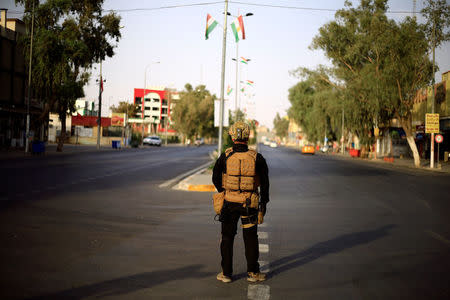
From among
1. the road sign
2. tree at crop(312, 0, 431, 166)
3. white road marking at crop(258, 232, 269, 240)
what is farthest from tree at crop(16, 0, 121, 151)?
white road marking at crop(258, 232, 269, 240)

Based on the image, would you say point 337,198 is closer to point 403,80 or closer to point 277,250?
point 277,250

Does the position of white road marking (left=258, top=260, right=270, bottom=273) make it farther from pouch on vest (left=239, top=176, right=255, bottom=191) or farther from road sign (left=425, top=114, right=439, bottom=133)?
road sign (left=425, top=114, right=439, bottom=133)

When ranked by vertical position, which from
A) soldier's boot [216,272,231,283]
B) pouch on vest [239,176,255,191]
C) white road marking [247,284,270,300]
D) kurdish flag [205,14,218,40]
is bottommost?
white road marking [247,284,270,300]

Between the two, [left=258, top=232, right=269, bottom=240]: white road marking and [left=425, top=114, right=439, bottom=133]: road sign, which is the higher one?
[left=425, top=114, right=439, bottom=133]: road sign

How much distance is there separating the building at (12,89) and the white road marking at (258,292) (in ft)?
131

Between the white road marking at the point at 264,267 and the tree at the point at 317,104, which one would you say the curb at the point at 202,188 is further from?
the tree at the point at 317,104

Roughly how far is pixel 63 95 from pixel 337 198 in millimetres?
30295

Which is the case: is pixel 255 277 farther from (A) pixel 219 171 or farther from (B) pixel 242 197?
(A) pixel 219 171

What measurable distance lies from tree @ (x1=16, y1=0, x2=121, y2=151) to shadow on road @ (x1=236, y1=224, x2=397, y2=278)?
34429 mm

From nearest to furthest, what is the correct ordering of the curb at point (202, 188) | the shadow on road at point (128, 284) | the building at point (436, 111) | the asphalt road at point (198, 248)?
the shadow on road at point (128, 284), the asphalt road at point (198, 248), the curb at point (202, 188), the building at point (436, 111)

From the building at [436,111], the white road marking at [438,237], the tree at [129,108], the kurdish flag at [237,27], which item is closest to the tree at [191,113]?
the tree at [129,108]

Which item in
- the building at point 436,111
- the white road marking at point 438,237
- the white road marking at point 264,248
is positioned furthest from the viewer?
the building at point 436,111

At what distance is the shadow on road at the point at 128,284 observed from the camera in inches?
188

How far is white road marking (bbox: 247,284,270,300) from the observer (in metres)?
4.83
